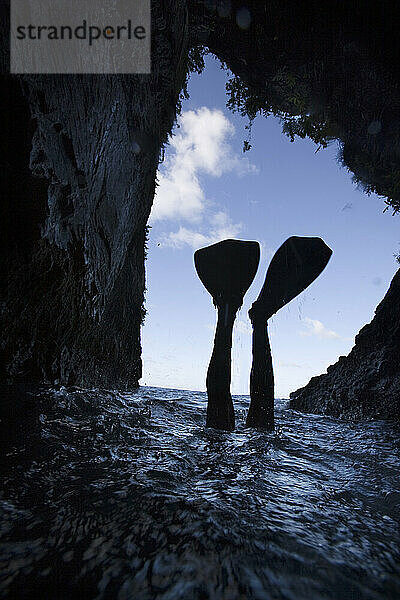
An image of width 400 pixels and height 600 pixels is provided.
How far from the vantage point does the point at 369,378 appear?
5.96 meters

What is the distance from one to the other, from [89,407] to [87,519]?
215 centimetres

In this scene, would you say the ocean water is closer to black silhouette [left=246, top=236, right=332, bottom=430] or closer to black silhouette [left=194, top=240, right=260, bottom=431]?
black silhouette [left=194, top=240, right=260, bottom=431]

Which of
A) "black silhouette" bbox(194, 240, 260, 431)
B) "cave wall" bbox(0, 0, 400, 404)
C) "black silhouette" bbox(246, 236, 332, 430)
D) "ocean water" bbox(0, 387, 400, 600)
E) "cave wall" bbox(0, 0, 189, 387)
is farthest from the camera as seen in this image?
"black silhouette" bbox(246, 236, 332, 430)

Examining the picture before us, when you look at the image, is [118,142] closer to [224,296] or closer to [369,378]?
[224,296]

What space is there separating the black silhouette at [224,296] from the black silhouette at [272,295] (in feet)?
1.26

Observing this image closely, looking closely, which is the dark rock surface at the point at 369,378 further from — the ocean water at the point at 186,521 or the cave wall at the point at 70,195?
the cave wall at the point at 70,195

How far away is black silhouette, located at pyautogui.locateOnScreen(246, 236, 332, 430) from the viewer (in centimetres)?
385

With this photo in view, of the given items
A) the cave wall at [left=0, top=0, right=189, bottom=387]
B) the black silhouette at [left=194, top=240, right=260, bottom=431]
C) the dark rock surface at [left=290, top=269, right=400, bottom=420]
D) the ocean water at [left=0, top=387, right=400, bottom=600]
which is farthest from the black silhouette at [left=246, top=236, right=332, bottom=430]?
the dark rock surface at [left=290, top=269, right=400, bottom=420]

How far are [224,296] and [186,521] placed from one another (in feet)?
8.88

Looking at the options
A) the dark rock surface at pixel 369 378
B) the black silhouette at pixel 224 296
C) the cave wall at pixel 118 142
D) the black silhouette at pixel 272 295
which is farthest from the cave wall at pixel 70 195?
the dark rock surface at pixel 369 378

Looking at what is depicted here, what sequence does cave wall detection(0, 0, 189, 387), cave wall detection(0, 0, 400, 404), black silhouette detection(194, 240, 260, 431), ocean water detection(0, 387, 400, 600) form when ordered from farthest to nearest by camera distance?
1. black silhouette detection(194, 240, 260, 431)
2. cave wall detection(0, 0, 400, 404)
3. cave wall detection(0, 0, 189, 387)
4. ocean water detection(0, 387, 400, 600)

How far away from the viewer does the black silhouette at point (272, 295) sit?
3.85 metres

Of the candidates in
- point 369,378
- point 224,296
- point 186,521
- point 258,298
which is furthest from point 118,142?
point 369,378

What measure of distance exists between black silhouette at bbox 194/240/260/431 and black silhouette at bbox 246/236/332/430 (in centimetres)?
38
